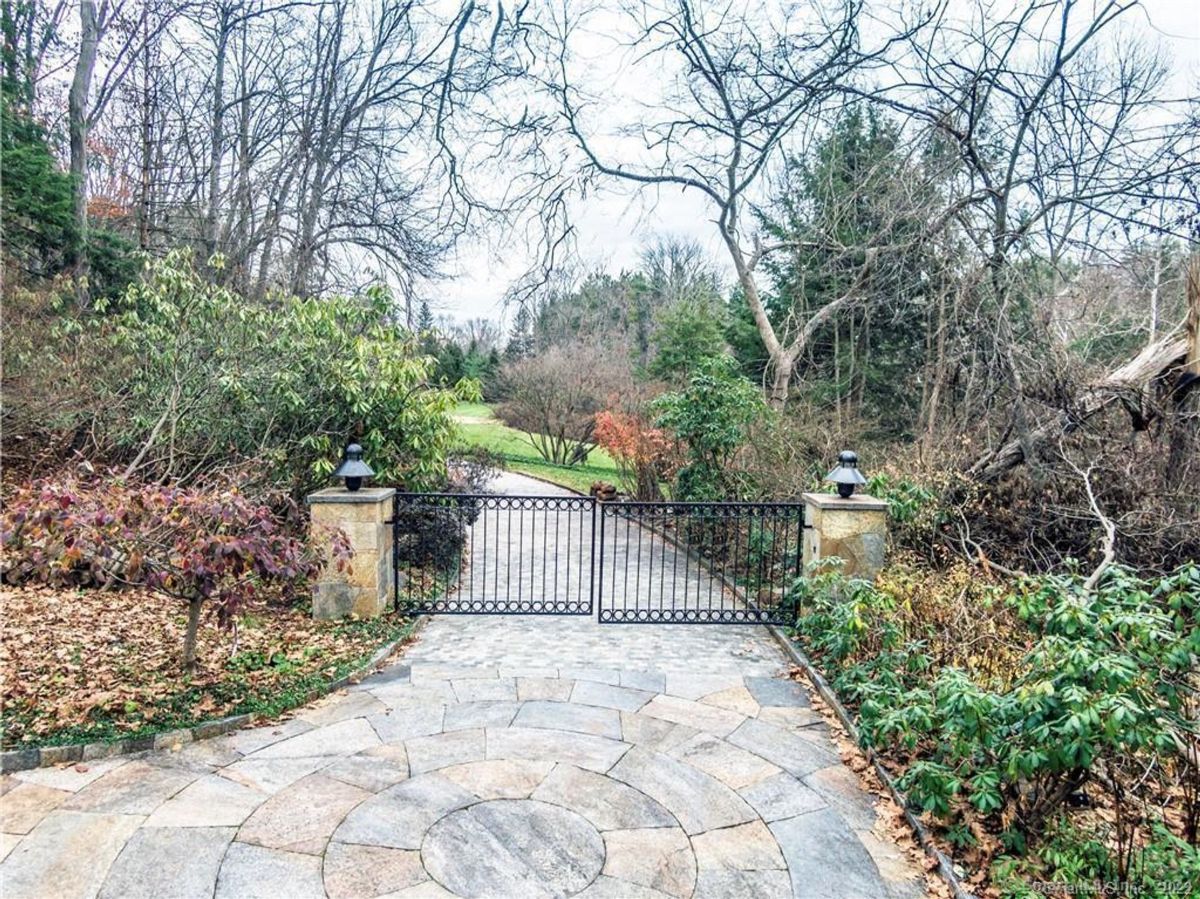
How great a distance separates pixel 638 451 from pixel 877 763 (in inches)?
313

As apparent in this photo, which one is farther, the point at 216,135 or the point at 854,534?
the point at 216,135

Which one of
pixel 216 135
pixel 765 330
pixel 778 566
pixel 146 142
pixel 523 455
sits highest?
pixel 216 135

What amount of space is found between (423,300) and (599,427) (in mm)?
4132

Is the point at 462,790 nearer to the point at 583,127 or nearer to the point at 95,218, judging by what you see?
the point at 583,127

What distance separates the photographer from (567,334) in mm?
24984

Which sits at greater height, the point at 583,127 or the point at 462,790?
the point at 583,127

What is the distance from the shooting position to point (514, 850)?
2.60 metres

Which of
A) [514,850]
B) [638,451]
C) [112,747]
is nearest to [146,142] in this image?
[638,451]

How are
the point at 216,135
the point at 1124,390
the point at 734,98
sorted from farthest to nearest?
the point at 216,135
the point at 734,98
the point at 1124,390

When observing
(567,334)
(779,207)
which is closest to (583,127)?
(779,207)

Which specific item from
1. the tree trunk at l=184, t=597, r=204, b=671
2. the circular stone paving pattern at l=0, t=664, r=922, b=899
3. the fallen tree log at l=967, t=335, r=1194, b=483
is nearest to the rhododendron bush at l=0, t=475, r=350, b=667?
the tree trunk at l=184, t=597, r=204, b=671

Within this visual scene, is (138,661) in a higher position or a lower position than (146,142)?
lower

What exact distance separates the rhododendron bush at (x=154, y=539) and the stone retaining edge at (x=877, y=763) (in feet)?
10.4

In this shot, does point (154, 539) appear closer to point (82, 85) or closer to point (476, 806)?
point (476, 806)
